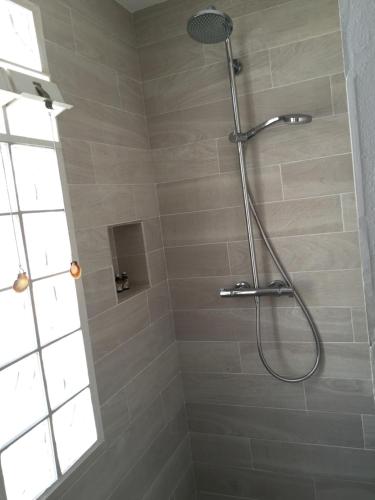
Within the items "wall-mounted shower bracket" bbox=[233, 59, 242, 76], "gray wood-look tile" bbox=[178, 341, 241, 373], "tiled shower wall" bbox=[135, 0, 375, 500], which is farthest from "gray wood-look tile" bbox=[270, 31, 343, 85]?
"gray wood-look tile" bbox=[178, 341, 241, 373]

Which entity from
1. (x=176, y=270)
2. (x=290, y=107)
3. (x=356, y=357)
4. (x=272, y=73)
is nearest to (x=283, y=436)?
(x=356, y=357)

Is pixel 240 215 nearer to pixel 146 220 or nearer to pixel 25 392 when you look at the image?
pixel 146 220

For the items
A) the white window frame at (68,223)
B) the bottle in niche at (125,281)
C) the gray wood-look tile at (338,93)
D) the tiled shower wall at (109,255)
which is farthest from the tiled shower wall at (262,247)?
the white window frame at (68,223)

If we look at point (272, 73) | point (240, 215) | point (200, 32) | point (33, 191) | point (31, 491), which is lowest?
point (31, 491)

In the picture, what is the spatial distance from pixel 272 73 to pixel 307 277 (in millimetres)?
941

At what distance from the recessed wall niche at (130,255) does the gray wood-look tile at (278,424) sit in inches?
29.8

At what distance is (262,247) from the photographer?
6.54ft

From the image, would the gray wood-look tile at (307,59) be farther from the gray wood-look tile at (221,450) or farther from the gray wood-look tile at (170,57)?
the gray wood-look tile at (221,450)

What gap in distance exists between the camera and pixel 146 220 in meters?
2.04

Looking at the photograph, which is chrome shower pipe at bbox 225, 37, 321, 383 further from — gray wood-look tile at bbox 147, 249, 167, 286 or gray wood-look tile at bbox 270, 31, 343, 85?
gray wood-look tile at bbox 147, 249, 167, 286

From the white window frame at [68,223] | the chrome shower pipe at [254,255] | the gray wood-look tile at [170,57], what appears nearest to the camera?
the white window frame at [68,223]

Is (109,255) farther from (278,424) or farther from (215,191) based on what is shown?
(278,424)

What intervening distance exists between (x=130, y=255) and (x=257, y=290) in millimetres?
637

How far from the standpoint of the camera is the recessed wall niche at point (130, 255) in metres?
2.02
